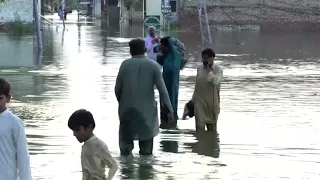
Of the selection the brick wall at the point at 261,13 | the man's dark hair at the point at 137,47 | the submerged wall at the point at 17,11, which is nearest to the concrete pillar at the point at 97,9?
the brick wall at the point at 261,13

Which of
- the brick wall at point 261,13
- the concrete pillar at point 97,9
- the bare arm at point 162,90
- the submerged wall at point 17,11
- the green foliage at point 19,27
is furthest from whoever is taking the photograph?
the concrete pillar at point 97,9

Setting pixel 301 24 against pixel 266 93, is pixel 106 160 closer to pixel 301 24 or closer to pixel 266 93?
pixel 266 93

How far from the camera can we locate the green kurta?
9.02 m

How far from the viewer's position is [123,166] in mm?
9148

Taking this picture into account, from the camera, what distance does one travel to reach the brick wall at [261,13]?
58.3 meters

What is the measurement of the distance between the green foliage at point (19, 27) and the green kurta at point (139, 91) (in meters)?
39.5

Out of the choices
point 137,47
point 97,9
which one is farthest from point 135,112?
point 97,9

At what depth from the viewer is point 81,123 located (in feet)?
18.4

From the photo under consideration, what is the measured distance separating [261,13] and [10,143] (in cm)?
5511

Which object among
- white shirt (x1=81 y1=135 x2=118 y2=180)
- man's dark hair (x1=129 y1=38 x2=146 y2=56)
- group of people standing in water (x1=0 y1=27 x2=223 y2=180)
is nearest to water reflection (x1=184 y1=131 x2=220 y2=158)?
group of people standing in water (x1=0 y1=27 x2=223 y2=180)

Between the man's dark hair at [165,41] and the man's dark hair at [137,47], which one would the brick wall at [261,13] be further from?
the man's dark hair at [137,47]

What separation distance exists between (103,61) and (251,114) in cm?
1235

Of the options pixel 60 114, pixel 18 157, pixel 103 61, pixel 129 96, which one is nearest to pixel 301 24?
pixel 103 61

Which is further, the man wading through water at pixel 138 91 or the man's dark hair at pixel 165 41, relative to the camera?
the man's dark hair at pixel 165 41
